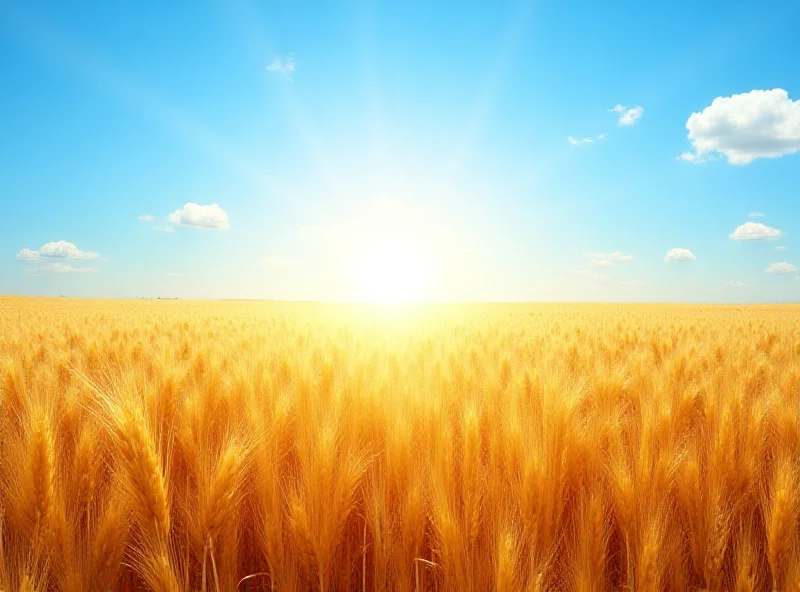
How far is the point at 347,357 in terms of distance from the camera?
4098 millimetres

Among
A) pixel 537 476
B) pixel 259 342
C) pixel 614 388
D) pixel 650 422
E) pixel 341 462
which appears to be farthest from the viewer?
pixel 259 342

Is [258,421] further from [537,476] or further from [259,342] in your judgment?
[259,342]

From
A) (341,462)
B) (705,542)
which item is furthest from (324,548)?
(705,542)

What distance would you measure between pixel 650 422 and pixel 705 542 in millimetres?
624

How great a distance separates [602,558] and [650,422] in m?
0.92

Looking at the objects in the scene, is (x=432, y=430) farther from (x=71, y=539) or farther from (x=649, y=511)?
(x=71, y=539)

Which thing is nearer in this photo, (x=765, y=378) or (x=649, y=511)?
(x=649, y=511)

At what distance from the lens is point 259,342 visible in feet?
18.9

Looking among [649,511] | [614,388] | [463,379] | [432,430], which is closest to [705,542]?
[649,511]

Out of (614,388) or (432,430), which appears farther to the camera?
(614,388)

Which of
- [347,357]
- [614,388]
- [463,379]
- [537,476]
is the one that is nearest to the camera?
[537,476]

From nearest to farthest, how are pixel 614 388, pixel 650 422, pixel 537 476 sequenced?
pixel 537 476, pixel 650 422, pixel 614 388

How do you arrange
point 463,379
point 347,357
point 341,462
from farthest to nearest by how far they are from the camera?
1. point 347,357
2. point 463,379
3. point 341,462

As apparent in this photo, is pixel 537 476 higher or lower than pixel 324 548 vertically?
higher
